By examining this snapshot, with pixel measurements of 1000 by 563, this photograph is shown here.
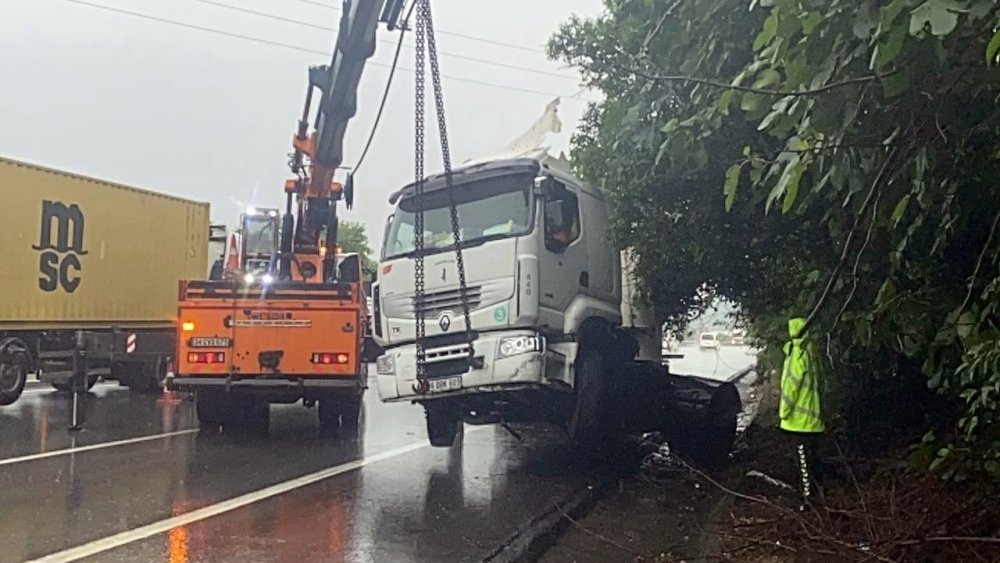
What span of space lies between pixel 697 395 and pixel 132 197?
11.9m

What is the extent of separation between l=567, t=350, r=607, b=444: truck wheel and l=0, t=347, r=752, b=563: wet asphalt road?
510 millimetres

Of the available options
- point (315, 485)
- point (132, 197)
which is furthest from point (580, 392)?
point (132, 197)

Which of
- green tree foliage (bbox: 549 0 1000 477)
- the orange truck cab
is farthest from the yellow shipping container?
green tree foliage (bbox: 549 0 1000 477)

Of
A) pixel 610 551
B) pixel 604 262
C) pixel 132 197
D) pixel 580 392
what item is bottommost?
pixel 610 551

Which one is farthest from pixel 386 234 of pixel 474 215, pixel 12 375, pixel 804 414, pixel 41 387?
pixel 41 387

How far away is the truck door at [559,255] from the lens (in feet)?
31.6

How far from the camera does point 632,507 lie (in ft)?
28.8

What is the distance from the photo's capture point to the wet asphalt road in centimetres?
679

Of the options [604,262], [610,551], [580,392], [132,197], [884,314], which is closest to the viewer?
[884,314]

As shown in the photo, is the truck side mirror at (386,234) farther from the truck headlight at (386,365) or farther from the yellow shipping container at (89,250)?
the yellow shipping container at (89,250)

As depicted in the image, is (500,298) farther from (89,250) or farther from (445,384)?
(89,250)

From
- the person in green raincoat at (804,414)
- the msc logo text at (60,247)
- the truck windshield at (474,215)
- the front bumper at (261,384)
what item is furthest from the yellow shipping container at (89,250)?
the person in green raincoat at (804,414)

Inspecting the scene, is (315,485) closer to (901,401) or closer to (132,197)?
(901,401)

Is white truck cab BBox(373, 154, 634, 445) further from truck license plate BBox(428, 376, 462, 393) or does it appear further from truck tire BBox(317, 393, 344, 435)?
truck tire BBox(317, 393, 344, 435)
